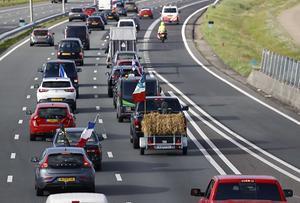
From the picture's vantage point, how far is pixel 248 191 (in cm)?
2172

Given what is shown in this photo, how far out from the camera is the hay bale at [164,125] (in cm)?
3959

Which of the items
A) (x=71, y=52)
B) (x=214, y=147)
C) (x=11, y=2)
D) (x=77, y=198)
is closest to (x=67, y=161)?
(x=77, y=198)

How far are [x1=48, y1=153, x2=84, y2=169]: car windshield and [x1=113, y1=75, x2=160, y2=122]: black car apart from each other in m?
19.3

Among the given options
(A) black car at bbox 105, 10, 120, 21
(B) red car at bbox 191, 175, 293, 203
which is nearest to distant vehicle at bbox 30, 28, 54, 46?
(A) black car at bbox 105, 10, 120, 21

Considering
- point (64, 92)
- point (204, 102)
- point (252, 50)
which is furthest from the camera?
point (252, 50)

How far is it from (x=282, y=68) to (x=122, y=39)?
20971mm

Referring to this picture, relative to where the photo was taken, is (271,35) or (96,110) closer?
(96,110)

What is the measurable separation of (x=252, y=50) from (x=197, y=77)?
25.7 metres

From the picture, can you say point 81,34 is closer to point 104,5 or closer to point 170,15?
point 170,15

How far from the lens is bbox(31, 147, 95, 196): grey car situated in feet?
98.6

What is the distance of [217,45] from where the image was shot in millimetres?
90875

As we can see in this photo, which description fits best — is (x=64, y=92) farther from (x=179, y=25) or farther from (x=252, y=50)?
(x=179, y=25)

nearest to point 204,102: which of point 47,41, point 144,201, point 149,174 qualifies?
point 149,174

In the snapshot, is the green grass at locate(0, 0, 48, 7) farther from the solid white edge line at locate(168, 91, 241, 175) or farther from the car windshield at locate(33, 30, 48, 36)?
the solid white edge line at locate(168, 91, 241, 175)
